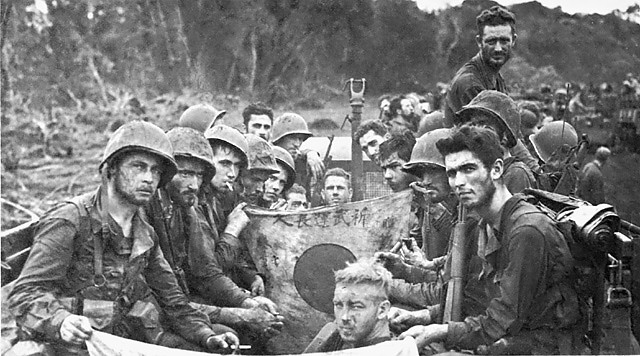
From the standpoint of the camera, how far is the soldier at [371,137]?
1090cm

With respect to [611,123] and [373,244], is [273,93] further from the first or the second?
[611,123]

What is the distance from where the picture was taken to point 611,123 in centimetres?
1105

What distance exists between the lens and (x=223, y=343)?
10.5 metres

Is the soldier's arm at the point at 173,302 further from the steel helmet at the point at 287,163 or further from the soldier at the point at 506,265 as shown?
the soldier at the point at 506,265

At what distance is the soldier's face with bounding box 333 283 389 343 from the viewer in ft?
34.4

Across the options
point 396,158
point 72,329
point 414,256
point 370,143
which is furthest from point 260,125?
point 72,329

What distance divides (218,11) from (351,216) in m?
1.75

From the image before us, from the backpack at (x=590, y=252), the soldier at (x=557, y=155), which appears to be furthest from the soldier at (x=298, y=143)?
the backpack at (x=590, y=252)

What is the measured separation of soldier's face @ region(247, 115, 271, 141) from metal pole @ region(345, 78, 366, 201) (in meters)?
0.61

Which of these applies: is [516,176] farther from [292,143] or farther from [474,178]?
[292,143]

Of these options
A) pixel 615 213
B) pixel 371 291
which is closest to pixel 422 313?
pixel 371 291

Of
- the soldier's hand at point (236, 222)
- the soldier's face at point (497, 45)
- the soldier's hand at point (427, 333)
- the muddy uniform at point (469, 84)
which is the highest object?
the soldier's face at point (497, 45)

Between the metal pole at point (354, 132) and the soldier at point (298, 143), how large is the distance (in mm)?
236

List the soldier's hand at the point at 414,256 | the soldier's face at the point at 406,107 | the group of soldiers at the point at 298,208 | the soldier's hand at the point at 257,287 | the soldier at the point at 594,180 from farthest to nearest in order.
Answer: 1. the soldier's face at the point at 406,107
2. the soldier at the point at 594,180
3. the soldier's hand at the point at 257,287
4. the soldier's hand at the point at 414,256
5. the group of soldiers at the point at 298,208
